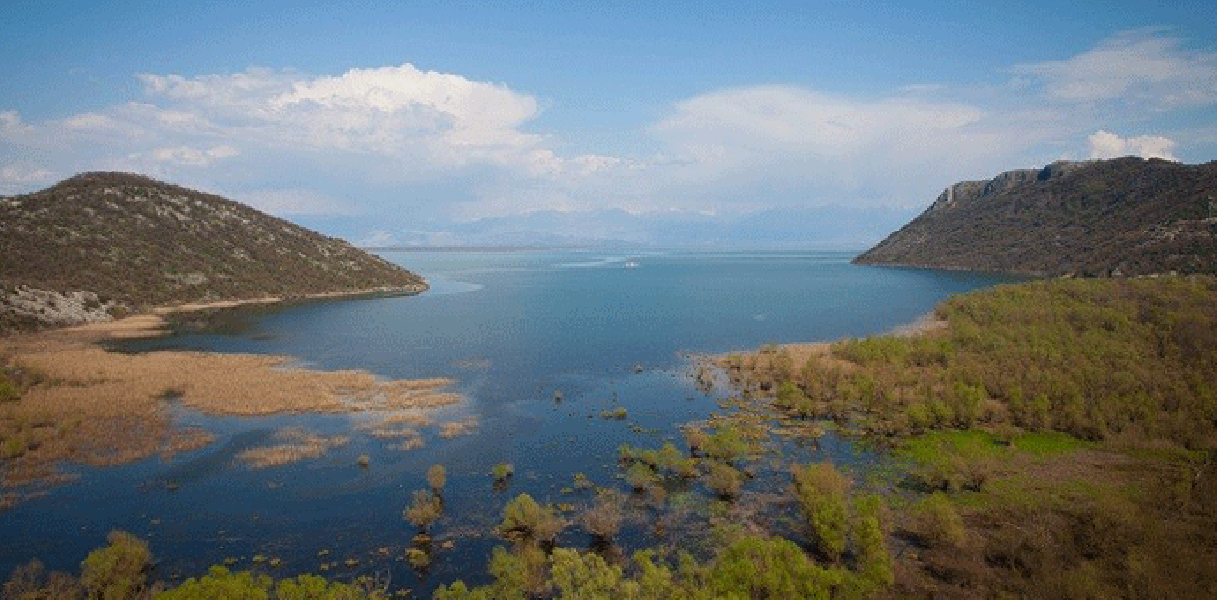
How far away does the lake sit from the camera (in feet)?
114

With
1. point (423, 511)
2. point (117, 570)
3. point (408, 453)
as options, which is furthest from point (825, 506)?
point (117, 570)

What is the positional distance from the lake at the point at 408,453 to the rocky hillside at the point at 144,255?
24.1m

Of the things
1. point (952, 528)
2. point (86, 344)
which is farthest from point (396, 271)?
point (952, 528)

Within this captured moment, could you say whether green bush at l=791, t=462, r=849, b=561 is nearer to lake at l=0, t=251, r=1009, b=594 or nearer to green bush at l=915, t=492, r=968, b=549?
green bush at l=915, t=492, r=968, b=549

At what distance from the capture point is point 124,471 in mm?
45062

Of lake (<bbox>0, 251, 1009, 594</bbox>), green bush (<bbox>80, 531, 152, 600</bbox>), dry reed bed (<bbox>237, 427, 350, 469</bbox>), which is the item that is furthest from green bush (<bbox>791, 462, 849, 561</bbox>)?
dry reed bed (<bbox>237, 427, 350, 469</bbox>)

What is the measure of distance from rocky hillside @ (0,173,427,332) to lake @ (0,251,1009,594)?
24.1m

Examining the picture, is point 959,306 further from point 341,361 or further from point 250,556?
point 250,556

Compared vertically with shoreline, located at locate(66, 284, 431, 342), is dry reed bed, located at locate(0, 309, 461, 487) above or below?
below

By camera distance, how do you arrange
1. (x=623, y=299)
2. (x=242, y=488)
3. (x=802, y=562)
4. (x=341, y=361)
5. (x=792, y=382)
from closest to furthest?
1. (x=802, y=562)
2. (x=242, y=488)
3. (x=792, y=382)
4. (x=341, y=361)
5. (x=623, y=299)

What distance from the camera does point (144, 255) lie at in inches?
5507

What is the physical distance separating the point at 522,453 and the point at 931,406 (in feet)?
110

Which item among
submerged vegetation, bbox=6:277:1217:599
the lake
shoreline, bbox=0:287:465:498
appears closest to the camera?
submerged vegetation, bbox=6:277:1217:599

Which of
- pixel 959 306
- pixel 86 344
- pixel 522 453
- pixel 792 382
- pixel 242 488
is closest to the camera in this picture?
pixel 242 488
